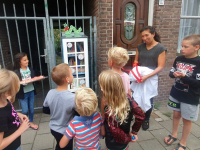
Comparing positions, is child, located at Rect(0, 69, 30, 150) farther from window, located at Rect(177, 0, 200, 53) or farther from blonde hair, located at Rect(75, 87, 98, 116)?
window, located at Rect(177, 0, 200, 53)

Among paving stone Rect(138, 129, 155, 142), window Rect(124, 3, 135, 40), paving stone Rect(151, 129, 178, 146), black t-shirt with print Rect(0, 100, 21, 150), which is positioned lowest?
paving stone Rect(138, 129, 155, 142)

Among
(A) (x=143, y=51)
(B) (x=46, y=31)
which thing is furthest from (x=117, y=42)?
(B) (x=46, y=31)

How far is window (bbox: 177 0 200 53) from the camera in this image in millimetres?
3805

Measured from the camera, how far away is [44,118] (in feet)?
10.9

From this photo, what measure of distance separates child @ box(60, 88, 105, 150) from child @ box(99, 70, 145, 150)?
123 millimetres

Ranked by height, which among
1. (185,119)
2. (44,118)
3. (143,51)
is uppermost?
(143,51)

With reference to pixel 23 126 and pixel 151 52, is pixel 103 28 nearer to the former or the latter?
pixel 151 52

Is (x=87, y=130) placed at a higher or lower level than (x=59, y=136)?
higher

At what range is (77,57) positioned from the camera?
11.2 ft

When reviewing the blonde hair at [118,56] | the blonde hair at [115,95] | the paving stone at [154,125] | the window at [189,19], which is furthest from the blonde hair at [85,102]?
the window at [189,19]

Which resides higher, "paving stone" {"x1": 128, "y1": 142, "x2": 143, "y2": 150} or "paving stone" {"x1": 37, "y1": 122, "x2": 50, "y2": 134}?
"paving stone" {"x1": 128, "y1": 142, "x2": 143, "y2": 150}

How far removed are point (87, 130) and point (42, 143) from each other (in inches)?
61.8

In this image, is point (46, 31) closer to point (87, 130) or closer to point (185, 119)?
point (87, 130)

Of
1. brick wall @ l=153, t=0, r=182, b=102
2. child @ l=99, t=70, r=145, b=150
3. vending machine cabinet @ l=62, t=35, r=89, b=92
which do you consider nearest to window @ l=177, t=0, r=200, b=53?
brick wall @ l=153, t=0, r=182, b=102
